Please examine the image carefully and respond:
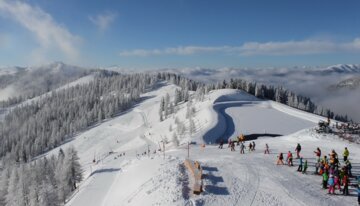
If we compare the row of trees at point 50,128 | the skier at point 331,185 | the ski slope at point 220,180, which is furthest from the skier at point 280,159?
the row of trees at point 50,128

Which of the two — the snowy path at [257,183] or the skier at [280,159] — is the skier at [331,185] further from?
the skier at [280,159]

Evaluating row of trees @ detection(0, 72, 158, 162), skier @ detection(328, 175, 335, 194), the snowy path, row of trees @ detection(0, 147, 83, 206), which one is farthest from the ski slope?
row of trees @ detection(0, 72, 158, 162)

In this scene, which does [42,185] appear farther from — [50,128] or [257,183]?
[50,128]

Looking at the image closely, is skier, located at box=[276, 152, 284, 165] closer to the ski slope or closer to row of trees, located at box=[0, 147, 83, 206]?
the ski slope

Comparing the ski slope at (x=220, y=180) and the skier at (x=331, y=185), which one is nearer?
the ski slope at (x=220, y=180)

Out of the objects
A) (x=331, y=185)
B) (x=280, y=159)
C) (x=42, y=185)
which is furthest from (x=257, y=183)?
(x=42, y=185)

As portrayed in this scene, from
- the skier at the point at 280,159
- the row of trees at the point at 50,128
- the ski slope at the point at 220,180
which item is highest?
the skier at the point at 280,159

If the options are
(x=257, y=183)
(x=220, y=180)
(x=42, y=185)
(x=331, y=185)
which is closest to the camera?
(x=331, y=185)

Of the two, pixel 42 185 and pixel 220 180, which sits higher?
pixel 220 180

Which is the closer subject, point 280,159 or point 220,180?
point 220,180

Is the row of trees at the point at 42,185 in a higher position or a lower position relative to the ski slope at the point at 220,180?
lower
